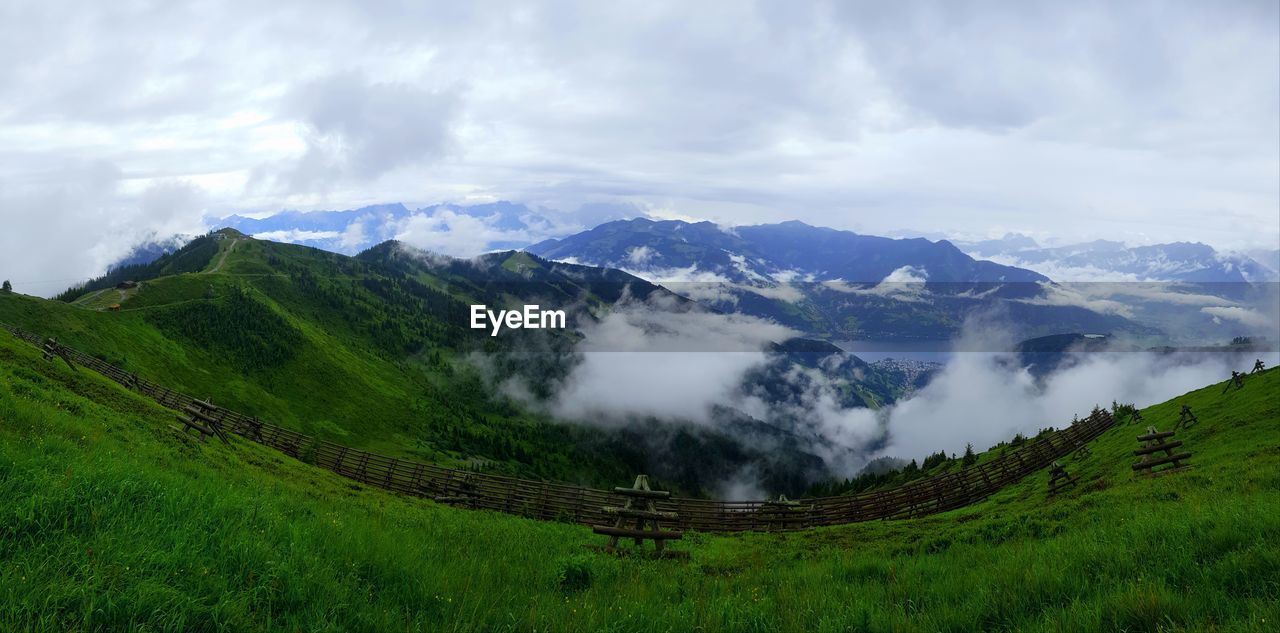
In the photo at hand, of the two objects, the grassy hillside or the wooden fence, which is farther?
the wooden fence

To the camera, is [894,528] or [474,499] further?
[474,499]

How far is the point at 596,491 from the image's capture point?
40.9 metres

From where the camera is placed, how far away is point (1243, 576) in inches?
264

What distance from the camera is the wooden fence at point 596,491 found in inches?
1571

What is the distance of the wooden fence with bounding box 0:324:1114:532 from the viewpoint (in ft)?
131

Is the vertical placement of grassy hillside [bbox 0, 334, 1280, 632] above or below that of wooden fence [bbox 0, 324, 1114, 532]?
above

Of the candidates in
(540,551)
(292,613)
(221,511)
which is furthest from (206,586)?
(540,551)

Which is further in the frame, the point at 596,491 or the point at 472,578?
the point at 596,491

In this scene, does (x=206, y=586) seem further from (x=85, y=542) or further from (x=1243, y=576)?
(x=1243, y=576)

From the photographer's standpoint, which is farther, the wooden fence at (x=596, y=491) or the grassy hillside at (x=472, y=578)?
the wooden fence at (x=596, y=491)

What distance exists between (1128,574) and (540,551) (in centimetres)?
961

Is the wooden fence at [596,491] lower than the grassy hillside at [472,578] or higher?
lower

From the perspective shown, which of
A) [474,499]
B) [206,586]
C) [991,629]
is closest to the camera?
[206,586]

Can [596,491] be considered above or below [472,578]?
below
